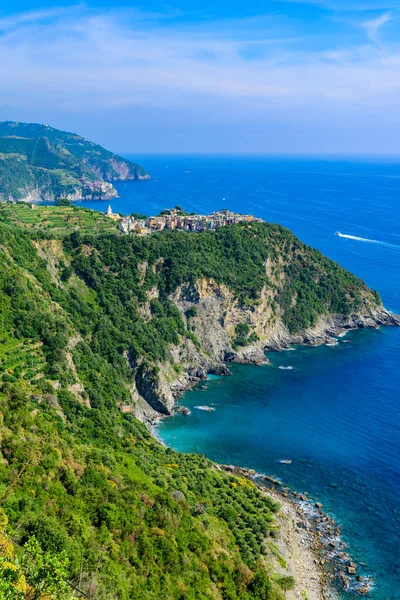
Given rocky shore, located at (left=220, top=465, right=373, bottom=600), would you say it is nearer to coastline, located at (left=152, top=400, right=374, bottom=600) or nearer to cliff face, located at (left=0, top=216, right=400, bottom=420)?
coastline, located at (left=152, top=400, right=374, bottom=600)

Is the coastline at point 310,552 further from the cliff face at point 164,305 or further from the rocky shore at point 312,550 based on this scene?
the cliff face at point 164,305

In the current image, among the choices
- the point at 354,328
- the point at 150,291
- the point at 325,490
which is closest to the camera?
the point at 325,490

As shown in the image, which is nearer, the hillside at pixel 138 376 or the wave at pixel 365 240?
the hillside at pixel 138 376

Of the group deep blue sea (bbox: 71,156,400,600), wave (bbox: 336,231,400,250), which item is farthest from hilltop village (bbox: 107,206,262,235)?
wave (bbox: 336,231,400,250)

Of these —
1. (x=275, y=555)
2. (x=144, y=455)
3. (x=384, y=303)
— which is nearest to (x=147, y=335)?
(x=144, y=455)

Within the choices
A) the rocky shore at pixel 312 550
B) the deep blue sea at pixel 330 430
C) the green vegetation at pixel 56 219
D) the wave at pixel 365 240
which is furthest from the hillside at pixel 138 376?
the wave at pixel 365 240

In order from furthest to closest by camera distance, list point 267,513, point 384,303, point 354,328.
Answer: point 384,303 → point 354,328 → point 267,513

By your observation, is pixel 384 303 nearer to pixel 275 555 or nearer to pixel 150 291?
pixel 150 291
